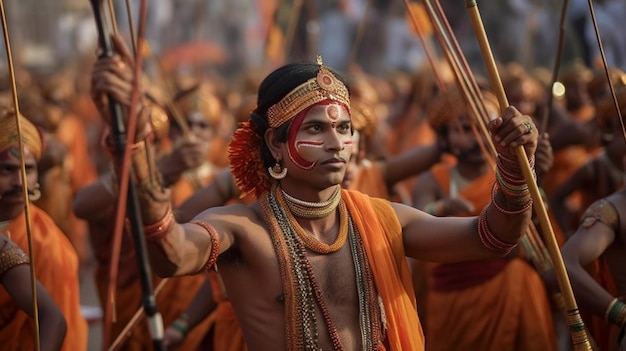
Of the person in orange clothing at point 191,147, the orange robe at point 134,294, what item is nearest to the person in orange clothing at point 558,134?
the person in orange clothing at point 191,147

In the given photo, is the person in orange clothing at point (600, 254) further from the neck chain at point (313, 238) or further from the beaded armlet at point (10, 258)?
the beaded armlet at point (10, 258)

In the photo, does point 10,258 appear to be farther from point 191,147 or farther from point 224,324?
point 191,147

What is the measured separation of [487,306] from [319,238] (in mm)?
3092

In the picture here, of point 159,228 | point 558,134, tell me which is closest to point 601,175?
point 558,134

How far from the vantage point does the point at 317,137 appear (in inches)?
169

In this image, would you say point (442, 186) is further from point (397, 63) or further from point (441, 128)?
point (397, 63)

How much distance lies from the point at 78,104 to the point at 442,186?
44.4ft

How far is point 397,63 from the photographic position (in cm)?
2477

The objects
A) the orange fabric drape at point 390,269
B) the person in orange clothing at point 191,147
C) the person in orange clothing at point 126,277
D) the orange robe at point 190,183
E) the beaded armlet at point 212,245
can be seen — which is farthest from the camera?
the orange robe at point 190,183

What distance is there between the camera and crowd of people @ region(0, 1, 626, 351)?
4.01 meters

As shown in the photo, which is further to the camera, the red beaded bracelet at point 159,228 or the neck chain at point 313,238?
the neck chain at point 313,238

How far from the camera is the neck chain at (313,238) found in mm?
4273

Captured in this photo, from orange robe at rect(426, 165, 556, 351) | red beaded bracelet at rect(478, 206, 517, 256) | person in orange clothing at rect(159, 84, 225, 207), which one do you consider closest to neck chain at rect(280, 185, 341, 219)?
red beaded bracelet at rect(478, 206, 517, 256)

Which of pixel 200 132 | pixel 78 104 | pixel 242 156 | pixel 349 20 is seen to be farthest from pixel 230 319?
pixel 349 20
